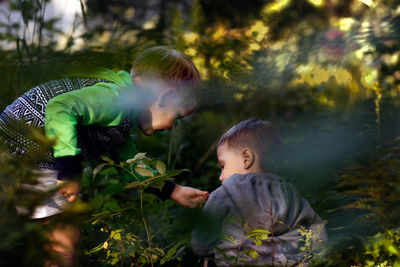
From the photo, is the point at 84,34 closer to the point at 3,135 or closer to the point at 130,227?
the point at 130,227

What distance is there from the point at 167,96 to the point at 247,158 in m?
0.40

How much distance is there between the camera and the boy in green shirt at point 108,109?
1271 mm

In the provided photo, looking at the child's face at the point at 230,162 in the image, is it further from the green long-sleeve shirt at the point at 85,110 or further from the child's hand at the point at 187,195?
the green long-sleeve shirt at the point at 85,110

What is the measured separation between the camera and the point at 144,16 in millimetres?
4551

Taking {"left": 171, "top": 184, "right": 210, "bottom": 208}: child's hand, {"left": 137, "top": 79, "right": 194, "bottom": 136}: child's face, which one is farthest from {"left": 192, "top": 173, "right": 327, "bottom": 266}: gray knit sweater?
{"left": 137, "top": 79, "right": 194, "bottom": 136}: child's face

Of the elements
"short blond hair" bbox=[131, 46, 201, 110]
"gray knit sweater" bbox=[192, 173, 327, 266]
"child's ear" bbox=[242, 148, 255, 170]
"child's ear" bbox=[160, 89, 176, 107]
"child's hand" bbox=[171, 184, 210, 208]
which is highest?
"short blond hair" bbox=[131, 46, 201, 110]

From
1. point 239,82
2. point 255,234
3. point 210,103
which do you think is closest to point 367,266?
point 255,234

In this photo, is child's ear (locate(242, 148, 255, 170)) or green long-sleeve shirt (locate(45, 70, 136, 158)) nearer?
green long-sleeve shirt (locate(45, 70, 136, 158))

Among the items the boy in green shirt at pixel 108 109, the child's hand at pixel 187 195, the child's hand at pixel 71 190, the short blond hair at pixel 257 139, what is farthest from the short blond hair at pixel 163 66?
the child's hand at pixel 71 190

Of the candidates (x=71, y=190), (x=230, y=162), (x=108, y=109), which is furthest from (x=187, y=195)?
(x=71, y=190)

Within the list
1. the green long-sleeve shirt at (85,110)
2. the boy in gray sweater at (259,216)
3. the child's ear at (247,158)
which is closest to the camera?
the green long-sleeve shirt at (85,110)

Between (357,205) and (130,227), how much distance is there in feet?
2.63

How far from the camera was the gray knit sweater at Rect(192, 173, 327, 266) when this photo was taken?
1381mm

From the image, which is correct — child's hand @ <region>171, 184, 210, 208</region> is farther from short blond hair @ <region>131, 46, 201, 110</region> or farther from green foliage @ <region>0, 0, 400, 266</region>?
short blond hair @ <region>131, 46, 201, 110</region>
